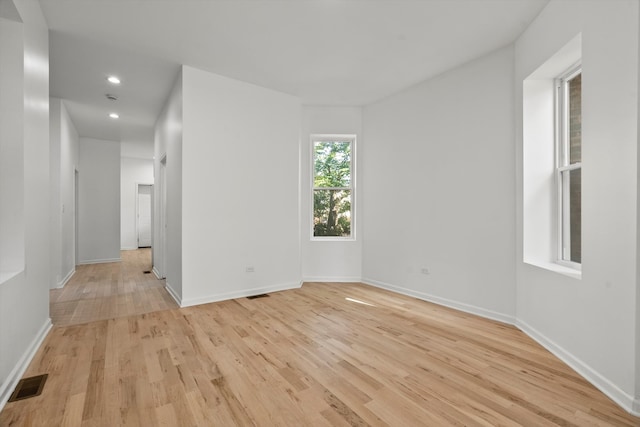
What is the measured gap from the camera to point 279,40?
→ 3162 mm

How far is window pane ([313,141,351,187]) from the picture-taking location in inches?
204

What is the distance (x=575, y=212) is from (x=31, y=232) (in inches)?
179

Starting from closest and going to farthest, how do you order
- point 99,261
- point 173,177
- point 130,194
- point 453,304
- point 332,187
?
1. point 453,304
2. point 173,177
3. point 332,187
4. point 99,261
5. point 130,194

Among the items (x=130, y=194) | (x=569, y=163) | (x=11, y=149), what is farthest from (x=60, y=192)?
(x=569, y=163)

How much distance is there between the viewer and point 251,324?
10.2ft

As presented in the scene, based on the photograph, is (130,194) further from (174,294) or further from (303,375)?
(303,375)

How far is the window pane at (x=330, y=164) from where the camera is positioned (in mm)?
5180

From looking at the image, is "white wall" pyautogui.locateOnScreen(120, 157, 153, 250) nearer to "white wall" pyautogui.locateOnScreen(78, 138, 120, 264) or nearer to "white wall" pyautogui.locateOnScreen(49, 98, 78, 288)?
"white wall" pyautogui.locateOnScreen(78, 138, 120, 264)

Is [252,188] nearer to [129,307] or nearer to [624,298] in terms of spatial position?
[129,307]

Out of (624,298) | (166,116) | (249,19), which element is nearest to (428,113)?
(249,19)

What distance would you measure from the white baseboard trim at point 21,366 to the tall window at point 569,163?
164 inches

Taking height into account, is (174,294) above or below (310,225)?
below

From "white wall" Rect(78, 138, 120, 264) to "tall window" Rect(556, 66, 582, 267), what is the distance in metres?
8.37

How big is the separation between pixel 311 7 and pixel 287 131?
2.11 metres
